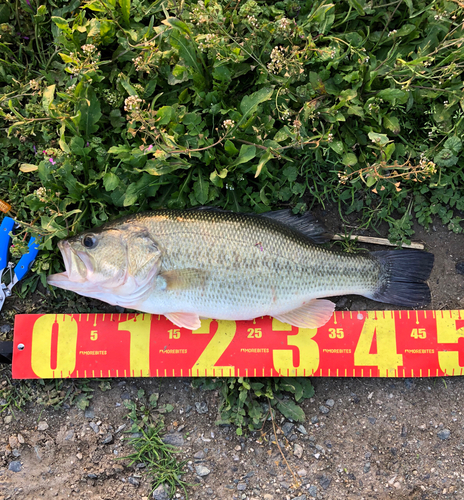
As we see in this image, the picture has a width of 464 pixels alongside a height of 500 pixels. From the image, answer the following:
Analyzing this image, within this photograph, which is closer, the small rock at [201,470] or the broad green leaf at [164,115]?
the broad green leaf at [164,115]

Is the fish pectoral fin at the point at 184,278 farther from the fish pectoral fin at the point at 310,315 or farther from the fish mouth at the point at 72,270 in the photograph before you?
the fish pectoral fin at the point at 310,315

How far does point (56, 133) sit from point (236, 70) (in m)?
1.67

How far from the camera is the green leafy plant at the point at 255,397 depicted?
3289 millimetres

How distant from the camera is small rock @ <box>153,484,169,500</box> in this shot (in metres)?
3.23

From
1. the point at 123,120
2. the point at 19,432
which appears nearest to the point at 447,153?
the point at 123,120

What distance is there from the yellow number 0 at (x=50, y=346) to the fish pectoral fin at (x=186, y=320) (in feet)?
3.12

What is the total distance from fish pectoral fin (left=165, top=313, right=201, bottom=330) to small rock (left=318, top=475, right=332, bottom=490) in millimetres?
1757

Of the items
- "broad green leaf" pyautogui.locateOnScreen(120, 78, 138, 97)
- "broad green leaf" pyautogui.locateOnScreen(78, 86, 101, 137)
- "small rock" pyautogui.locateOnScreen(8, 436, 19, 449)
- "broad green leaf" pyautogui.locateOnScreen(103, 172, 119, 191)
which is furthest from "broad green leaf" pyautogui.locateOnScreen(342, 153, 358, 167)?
"small rock" pyautogui.locateOnScreen(8, 436, 19, 449)

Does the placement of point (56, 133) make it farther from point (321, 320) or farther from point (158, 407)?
point (321, 320)

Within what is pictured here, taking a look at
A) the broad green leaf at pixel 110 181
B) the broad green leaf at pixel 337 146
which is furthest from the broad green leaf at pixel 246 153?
the broad green leaf at pixel 110 181

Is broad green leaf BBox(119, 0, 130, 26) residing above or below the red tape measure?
above

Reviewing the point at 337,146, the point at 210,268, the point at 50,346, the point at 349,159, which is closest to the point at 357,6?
the point at 337,146

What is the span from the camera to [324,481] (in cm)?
330

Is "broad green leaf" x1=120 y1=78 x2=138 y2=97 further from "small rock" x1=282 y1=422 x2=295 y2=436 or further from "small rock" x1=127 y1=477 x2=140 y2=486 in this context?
"small rock" x1=127 y1=477 x2=140 y2=486
